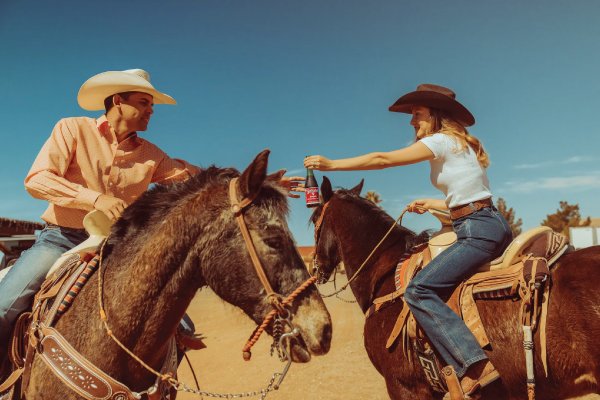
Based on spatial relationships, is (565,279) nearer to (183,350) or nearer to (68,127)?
(183,350)

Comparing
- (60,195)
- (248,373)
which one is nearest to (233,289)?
(60,195)

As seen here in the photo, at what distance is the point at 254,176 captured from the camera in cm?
206

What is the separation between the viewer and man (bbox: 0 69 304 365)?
2.45 m

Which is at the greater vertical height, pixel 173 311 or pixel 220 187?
pixel 220 187

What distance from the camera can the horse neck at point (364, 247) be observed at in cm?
439

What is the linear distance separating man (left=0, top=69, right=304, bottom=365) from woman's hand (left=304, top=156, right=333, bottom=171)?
11.0 inches

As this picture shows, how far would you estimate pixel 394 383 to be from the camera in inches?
142

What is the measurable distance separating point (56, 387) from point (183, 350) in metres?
1.13

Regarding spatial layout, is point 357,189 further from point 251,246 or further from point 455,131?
point 251,246

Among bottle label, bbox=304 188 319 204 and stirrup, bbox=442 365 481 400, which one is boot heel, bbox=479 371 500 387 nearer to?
stirrup, bbox=442 365 481 400

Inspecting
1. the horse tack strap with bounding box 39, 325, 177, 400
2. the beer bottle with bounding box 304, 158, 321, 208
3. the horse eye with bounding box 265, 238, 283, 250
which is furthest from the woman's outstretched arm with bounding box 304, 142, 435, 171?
the horse tack strap with bounding box 39, 325, 177, 400

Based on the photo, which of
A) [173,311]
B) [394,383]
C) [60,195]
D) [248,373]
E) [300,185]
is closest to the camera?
[173,311]

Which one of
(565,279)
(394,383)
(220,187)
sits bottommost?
(394,383)

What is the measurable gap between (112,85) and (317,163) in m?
1.73
